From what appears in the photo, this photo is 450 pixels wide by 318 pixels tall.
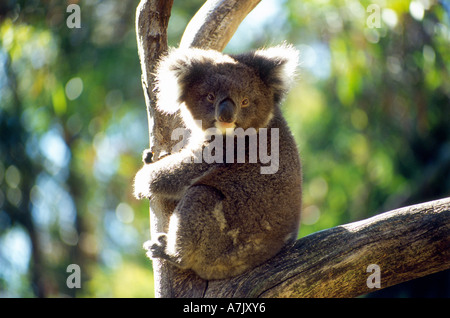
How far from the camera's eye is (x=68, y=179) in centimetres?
1658

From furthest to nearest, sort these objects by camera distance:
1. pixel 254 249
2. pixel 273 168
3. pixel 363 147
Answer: pixel 363 147
pixel 273 168
pixel 254 249

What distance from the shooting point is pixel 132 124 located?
17.7 m

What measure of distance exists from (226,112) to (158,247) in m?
1.32

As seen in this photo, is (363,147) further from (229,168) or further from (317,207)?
(229,168)

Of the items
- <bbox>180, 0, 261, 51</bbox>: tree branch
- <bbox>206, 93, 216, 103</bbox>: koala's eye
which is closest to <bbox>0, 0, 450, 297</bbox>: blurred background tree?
<bbox>180, 0, 261, 51</bbox>: tree branch

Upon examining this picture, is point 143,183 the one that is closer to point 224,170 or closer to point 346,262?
point 224,170

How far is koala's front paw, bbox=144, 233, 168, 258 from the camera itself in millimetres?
4184

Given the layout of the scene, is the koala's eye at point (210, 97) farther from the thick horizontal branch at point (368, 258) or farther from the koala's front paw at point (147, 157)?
the thick horizontal branch at point (368, 258)

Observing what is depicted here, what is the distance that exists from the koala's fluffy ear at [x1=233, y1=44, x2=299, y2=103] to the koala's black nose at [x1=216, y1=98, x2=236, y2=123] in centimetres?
63

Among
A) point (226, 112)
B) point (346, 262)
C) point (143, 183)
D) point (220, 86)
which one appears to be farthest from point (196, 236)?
point (220, 86)

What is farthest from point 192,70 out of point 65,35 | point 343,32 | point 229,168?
point 65,35

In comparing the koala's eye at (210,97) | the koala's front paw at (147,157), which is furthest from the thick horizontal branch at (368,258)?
the koala's eye at (210,97)

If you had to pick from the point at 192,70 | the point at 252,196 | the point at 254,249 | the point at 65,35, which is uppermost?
the point at 65,35
